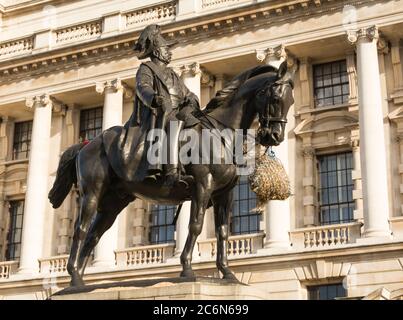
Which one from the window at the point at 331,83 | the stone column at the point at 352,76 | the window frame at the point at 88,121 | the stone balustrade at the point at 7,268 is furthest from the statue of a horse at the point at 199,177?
the window frame at the point at 88,121

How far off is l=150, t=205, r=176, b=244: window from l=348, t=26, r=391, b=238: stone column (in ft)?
27.5

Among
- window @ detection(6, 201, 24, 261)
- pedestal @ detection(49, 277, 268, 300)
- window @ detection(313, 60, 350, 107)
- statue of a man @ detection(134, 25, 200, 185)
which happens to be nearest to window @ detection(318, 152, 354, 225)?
window @ detection(313, 60, 350, 107)

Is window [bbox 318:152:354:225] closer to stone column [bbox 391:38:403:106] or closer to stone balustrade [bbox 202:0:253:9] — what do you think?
stone column [bbox 391:38:403:106]

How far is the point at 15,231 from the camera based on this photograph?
114 ft

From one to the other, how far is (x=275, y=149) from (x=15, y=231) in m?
13.7

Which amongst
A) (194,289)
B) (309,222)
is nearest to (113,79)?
(309,222)

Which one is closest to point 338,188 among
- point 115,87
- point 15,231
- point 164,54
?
point 115,87

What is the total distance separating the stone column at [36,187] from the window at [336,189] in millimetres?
11957

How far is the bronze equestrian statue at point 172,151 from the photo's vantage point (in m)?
8.72

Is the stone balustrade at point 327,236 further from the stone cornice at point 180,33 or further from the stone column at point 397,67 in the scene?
the stone cornice at point 180,33

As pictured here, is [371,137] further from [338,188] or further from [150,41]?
[150,41]

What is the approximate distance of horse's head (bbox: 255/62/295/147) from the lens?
8617 mm

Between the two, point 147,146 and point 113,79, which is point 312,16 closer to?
point 113,79
